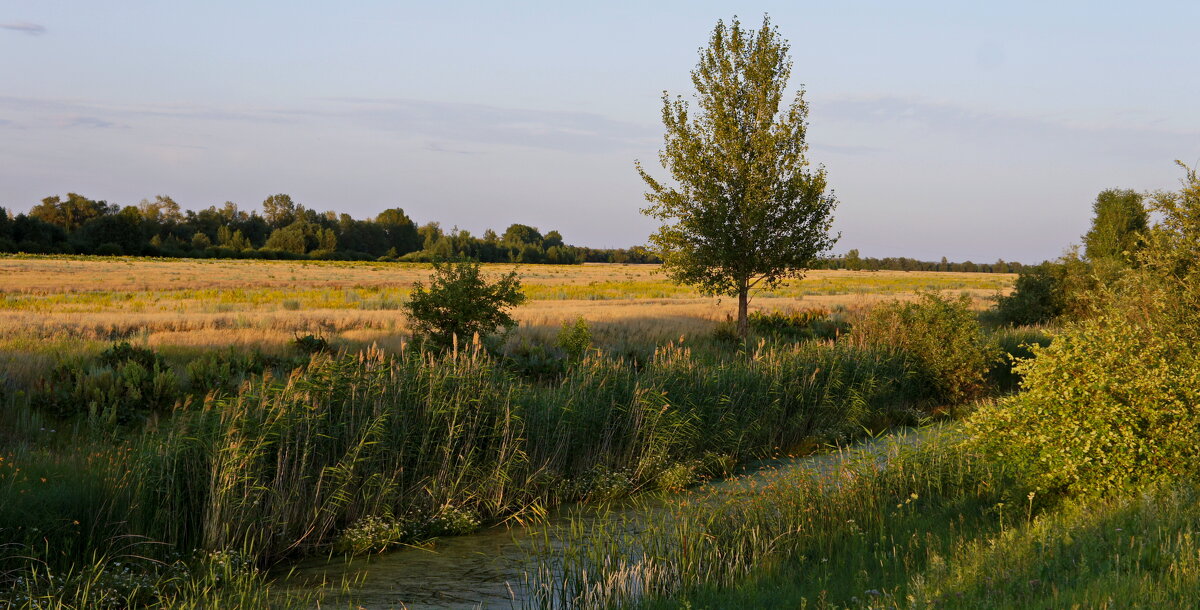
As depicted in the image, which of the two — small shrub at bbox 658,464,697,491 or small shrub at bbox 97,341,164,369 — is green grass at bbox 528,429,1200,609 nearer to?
small shrub at bbox 658,464,697,491

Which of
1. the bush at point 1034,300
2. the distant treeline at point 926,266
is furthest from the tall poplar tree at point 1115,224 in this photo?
the distant treeline at point 926,266

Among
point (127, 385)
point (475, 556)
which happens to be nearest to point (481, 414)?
point (475, 556)

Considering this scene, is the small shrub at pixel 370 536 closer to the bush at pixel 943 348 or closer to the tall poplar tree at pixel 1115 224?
the bush at pixel 943 348

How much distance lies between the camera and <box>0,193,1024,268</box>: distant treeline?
8762 cm

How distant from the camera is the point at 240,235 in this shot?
111 metres

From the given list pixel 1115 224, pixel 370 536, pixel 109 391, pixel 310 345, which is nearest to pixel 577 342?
pixel 310 345

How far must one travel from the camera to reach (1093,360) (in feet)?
28.3

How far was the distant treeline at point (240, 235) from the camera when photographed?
8744 cm

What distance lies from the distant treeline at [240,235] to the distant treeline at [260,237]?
0.37 ft

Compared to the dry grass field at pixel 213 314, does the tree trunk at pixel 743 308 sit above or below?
above

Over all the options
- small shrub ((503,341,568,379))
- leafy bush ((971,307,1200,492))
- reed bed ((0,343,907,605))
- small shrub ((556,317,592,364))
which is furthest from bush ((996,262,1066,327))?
leafy bush ((971,307,1200,492))

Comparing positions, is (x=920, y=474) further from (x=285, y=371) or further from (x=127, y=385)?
(x=127, y=385)

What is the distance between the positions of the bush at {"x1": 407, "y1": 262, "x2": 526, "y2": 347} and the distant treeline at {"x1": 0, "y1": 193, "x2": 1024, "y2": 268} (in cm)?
4851

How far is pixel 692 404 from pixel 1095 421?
536cm
